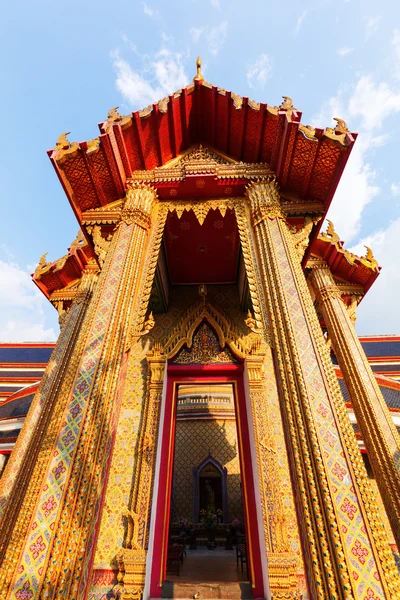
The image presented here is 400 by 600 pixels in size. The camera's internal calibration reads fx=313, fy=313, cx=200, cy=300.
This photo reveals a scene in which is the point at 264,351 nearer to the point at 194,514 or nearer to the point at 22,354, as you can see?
the point at 194,514

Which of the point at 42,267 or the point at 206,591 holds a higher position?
the point at 42,267

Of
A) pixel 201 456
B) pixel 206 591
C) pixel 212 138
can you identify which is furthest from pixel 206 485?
pixel 212 138

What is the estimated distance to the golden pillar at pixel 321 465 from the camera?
7.43ft

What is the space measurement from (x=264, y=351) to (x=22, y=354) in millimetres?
15114

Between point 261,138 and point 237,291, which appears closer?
point 261,138

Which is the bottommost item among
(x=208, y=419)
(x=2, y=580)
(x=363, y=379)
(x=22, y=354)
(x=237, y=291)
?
(x=2, y=580)

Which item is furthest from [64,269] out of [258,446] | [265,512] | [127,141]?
[265,512]

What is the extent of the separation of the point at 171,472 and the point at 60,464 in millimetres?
2375

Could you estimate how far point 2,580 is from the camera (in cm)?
237

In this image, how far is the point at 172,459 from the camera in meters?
4.87

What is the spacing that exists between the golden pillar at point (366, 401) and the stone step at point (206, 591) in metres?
2.39

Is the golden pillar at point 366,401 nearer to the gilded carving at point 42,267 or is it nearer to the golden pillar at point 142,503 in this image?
the golden pillar at point 142,503

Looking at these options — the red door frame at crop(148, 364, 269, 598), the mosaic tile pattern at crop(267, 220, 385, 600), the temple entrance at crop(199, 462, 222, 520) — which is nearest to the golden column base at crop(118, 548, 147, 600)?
the red door frame at crop(148, 364, 269, 598)

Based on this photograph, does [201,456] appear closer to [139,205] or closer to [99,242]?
[99,242]
